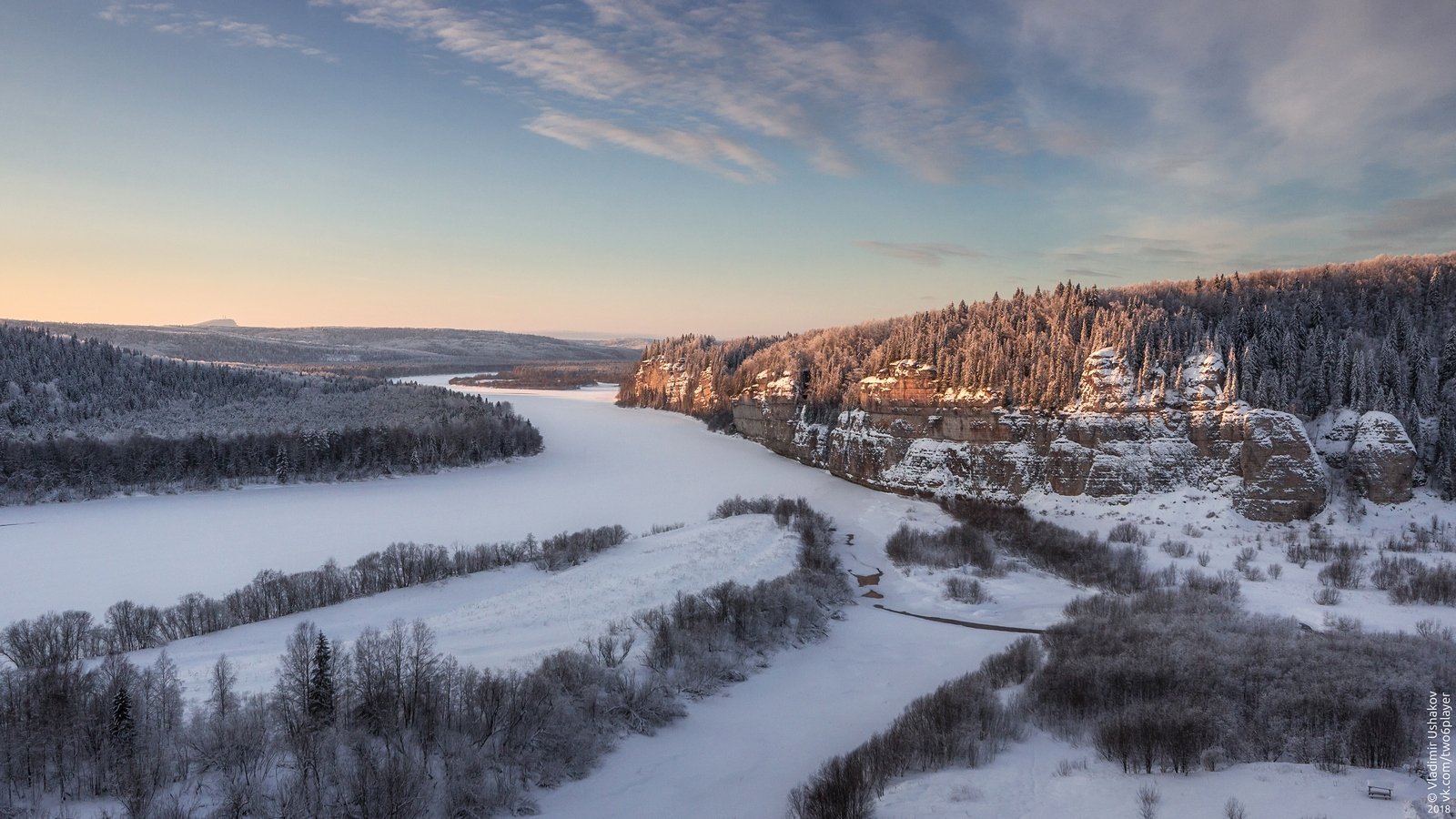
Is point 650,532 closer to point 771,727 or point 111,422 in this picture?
point 771,727

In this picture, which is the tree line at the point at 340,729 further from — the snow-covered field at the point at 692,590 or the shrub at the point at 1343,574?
the shrub at the point at 1343,574

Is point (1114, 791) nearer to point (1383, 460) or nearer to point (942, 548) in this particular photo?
point (942, 548)

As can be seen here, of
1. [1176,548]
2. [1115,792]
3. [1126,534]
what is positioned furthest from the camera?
[1126,534]

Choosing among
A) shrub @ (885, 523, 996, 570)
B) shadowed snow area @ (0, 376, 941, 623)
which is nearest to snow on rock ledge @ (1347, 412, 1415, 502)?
shrub @ (885, 523, 996, 570)

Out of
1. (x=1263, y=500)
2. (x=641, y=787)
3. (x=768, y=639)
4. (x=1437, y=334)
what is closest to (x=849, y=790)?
(x=641, y=787)

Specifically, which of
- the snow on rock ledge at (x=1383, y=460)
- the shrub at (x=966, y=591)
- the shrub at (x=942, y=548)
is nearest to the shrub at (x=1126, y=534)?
the shrub at (x=942, y=548)

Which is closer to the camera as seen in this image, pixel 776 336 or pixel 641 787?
pixel 641 787

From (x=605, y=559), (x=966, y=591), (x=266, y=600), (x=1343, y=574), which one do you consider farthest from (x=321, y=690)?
(x=1343, y=574)
